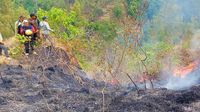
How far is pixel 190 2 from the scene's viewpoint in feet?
86.5

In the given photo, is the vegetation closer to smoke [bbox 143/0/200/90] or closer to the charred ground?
smoke [bbox 143/0/200/90]

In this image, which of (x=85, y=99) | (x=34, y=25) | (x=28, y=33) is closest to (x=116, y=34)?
(x=34, y=25)

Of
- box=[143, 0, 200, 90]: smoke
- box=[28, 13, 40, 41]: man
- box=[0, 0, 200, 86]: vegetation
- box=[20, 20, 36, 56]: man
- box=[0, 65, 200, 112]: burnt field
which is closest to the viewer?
box=[0, 65, 200, 112]: burnt field

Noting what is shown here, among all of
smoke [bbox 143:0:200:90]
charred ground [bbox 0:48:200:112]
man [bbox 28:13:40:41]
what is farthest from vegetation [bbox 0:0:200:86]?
man [bbox 28:13:40:41]

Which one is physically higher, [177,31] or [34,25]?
[34,25]

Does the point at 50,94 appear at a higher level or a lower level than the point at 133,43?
lower

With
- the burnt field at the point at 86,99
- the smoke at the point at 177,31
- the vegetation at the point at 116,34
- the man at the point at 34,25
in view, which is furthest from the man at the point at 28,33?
the smoke at the point at 177,31

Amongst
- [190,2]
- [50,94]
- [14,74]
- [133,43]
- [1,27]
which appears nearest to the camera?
[50,94]

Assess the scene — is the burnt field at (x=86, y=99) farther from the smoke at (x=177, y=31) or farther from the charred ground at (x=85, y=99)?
the smoke at (x=177, y=31)

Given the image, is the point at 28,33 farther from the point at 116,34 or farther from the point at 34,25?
the point at 116,34

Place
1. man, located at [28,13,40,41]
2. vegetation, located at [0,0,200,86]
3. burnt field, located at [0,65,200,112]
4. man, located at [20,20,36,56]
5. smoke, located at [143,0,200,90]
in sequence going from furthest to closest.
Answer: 1. man, located at [28,13,40,41]
2. man, located at [20,20,36,56]
3. smoke, located at [143,0,200,90]
4. vegetation, located at [0,0,200,86]
5. burnt field, located at [0,65,200,112]

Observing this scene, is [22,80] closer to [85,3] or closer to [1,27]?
[1,27]

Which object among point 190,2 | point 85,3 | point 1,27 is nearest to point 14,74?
point 190,2

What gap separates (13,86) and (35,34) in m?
3.97
